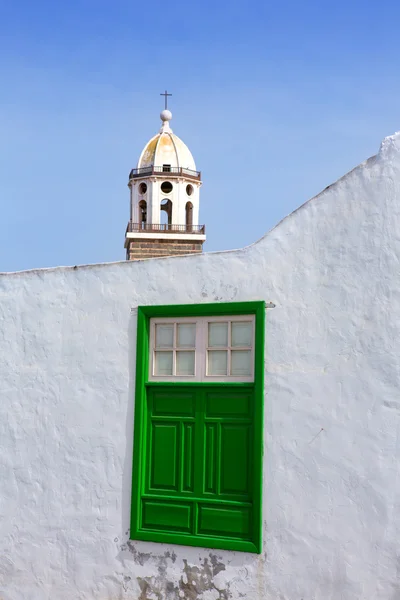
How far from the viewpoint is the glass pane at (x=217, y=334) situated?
6.86 meters

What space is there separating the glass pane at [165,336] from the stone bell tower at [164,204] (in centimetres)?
2904

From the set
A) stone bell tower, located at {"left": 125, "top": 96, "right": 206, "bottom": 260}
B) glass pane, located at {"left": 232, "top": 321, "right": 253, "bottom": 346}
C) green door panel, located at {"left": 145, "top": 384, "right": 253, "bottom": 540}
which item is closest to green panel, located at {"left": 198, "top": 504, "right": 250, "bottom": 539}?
green door panel, located at {"left": 145, "top": 384, "right": 253, "bottom": 540}

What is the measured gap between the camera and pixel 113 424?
7070 millimetres

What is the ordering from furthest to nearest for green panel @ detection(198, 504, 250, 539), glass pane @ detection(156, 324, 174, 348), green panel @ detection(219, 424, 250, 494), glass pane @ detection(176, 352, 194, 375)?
1. glass pane @ detection(156, 324, 174, 348)
2. glass pane @ detection(176, 352, 194, 375)
3. green panel @ detection(219, 424, 250, 494)
4. green panel @ detection(198, 504, 250, 539)

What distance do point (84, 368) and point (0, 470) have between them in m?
1.29

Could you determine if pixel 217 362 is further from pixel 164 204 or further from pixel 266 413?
pixel 164 204

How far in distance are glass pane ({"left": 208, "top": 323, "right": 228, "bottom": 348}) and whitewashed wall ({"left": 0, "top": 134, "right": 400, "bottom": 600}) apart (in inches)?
10.3

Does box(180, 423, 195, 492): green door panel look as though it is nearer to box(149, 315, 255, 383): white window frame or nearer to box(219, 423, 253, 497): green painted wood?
box(219, 423, 253, 497): green painted wood

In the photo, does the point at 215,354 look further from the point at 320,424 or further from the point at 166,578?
the point at 166,578

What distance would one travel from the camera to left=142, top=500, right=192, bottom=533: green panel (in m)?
6.74

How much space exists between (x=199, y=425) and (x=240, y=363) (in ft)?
2.04

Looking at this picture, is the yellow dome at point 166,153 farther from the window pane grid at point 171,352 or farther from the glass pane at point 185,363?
the glass pane at point 185,363

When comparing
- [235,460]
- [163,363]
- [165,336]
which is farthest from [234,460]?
[165,336]

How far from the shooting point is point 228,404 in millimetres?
6750
